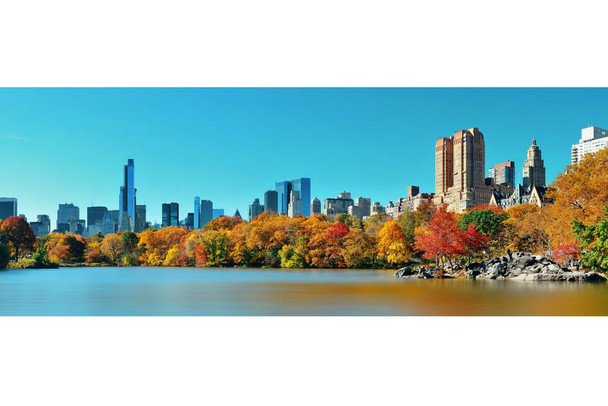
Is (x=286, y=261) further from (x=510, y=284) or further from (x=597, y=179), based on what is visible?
(x=597, y=179)

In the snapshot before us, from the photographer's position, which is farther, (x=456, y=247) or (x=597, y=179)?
(x=456, y=247)

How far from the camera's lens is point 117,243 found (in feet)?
109

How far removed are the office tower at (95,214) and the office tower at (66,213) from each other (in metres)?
0.93

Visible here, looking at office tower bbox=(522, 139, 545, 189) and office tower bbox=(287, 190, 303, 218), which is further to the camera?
office tower bbox=(522, 139, 545, 189)

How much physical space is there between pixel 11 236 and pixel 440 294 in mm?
21968

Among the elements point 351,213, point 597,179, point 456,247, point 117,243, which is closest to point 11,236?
point 117,243

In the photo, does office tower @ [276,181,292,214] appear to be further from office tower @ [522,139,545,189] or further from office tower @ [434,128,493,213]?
office tower @ [522,139,545,189]

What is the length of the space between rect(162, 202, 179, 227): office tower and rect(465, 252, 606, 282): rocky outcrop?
11.8 metres

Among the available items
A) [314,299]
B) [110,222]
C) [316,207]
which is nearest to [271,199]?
[316,207]

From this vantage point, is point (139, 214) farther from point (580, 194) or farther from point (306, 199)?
point (580, 194)

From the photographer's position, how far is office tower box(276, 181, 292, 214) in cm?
1739

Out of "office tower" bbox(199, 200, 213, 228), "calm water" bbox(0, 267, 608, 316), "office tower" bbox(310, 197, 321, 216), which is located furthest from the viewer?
"office tower" bbox(310, 197, 321, 216)

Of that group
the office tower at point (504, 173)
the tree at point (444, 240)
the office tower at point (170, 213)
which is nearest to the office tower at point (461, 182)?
the tree at point (444, 240)

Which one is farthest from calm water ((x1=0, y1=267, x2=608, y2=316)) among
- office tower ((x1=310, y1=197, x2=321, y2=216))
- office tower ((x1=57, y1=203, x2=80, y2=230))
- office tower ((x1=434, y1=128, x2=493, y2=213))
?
office tower ((x1=434, y1=128, x2=493, y2=213))
